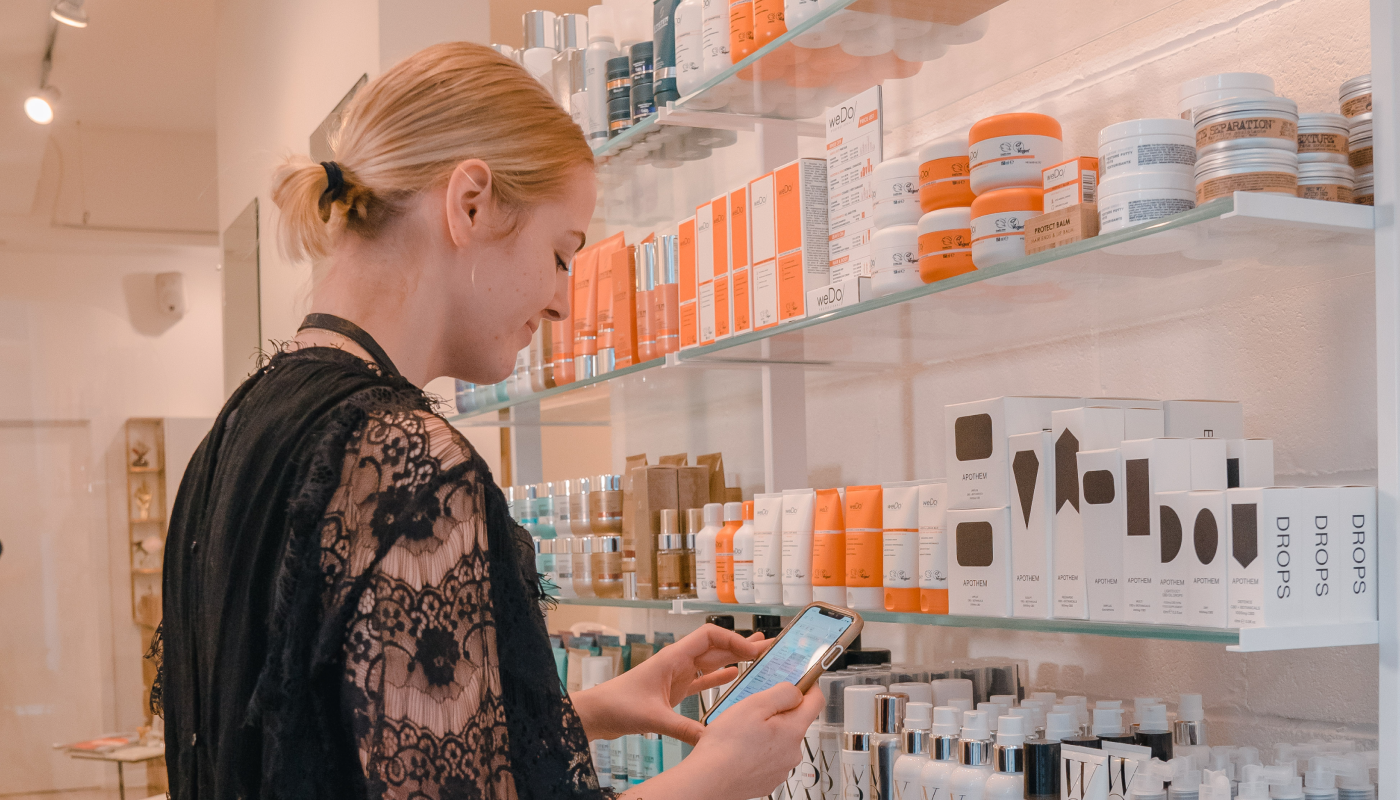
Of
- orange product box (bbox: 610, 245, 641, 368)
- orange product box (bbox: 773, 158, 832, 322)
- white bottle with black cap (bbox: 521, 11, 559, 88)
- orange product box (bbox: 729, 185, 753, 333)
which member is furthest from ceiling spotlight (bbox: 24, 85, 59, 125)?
orange product box (bbox: 773, 158, 832, 322)

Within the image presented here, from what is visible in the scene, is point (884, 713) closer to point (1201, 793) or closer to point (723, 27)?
point (1201, 793)

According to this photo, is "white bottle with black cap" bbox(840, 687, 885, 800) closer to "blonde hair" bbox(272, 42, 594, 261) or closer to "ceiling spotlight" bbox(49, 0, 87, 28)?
"blonde hair" bbox(272, 42, 594, 261)

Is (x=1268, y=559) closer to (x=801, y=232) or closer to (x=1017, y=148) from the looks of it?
(x=1017, y=148)

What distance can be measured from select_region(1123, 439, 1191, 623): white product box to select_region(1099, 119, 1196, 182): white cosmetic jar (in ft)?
0.85

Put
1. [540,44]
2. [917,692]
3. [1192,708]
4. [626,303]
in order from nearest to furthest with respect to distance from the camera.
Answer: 1. [1192,708]
2. [917,692]
3. [626,303]
4. [540,44]

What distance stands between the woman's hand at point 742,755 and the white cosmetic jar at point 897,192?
2.00 ft

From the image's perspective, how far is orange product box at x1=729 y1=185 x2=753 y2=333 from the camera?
1845 millimetres

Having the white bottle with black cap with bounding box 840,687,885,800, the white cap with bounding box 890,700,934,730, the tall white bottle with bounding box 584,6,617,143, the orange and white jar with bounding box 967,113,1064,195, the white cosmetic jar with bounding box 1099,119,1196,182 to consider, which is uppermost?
the tall white bottle with bounding box 584,6,617,143

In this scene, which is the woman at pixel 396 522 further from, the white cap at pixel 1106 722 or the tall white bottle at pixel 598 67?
the tall white bottle at pixel 598 67

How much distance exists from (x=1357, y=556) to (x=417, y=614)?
81 centimetres

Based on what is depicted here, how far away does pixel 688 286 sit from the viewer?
2.03 m

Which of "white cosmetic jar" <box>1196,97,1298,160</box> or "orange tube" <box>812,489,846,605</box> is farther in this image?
"orange tube" <box>812,489,846,605</box>

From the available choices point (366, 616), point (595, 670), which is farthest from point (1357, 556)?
point (595, 670)

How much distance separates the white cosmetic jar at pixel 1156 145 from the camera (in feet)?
3.79
